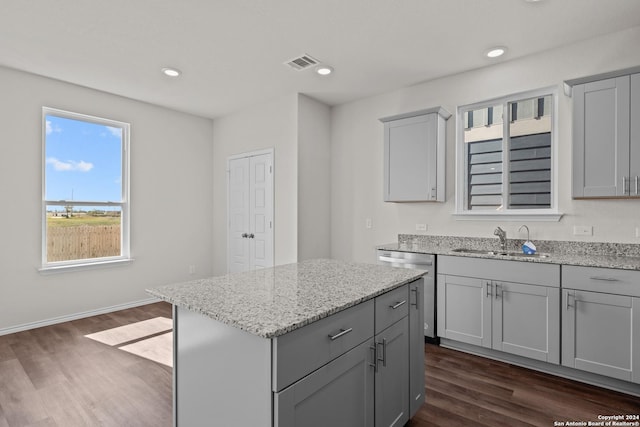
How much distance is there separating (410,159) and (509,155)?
37.9 inches

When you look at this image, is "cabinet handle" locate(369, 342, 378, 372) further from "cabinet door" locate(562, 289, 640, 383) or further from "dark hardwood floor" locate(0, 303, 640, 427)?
"cabinet door" locate(562, 289, 640, 383)

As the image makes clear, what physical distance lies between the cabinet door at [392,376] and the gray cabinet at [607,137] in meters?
2.02

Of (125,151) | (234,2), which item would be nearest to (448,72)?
(234,2)

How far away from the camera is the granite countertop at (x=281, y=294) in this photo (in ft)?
3.95

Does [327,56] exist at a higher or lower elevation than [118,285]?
higher

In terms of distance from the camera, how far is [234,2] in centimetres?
243

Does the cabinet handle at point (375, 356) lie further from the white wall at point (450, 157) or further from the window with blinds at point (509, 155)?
the window with blinds at point (509, 155)

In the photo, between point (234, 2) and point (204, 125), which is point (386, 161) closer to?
point (234, 2)

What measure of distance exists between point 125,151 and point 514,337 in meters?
4.82

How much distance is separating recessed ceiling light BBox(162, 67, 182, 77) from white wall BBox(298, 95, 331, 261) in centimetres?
141

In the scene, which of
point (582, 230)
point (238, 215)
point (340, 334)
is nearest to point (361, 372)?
point (340, 334)

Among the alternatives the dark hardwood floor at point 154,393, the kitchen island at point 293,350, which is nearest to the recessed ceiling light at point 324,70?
the kitchen island at point 293,350

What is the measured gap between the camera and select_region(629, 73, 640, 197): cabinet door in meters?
2.46

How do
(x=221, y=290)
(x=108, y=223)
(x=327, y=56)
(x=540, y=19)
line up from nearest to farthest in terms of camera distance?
(x=221, y=290)
(x=540, y=19)
(x=327, y=56)
(x=108, y=223)
